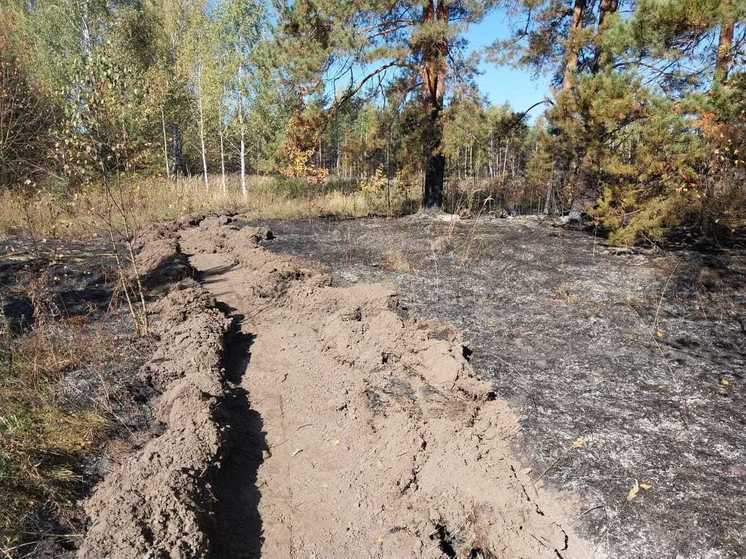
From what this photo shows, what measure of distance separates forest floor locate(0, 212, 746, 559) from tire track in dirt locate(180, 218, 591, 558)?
11mm

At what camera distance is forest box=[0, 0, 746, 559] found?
1.87 meters

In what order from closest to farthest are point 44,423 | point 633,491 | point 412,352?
1. point 633,491
2. point 44,423
3. point 412,352

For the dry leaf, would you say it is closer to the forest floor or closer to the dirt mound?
the forest floor

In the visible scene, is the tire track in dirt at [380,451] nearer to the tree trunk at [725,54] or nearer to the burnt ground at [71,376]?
the burnt ground at [71,376]

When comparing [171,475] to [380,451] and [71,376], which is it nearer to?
[380,451]

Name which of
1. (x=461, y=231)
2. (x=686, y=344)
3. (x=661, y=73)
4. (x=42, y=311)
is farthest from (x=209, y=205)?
(x=686, y=344)

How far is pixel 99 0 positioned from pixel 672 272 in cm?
1725

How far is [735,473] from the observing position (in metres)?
1.96

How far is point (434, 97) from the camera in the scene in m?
9.03

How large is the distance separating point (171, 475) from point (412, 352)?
66.5 inches

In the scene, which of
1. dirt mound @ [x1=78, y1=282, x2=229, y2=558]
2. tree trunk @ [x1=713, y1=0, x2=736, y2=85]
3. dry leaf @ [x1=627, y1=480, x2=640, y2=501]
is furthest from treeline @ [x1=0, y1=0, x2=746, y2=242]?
dry leaf @ [x1=627, y1=480, x2=640, y2=501]

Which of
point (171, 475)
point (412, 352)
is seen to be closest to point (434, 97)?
point (412, 352)

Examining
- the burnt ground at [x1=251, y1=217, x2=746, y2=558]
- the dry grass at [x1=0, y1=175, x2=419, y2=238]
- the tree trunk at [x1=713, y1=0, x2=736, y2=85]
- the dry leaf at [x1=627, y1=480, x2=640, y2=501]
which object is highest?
the tree trunk at [x1=713, y1=0, x2=736, y2=85]

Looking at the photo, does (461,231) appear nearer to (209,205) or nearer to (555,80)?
(555,80)
